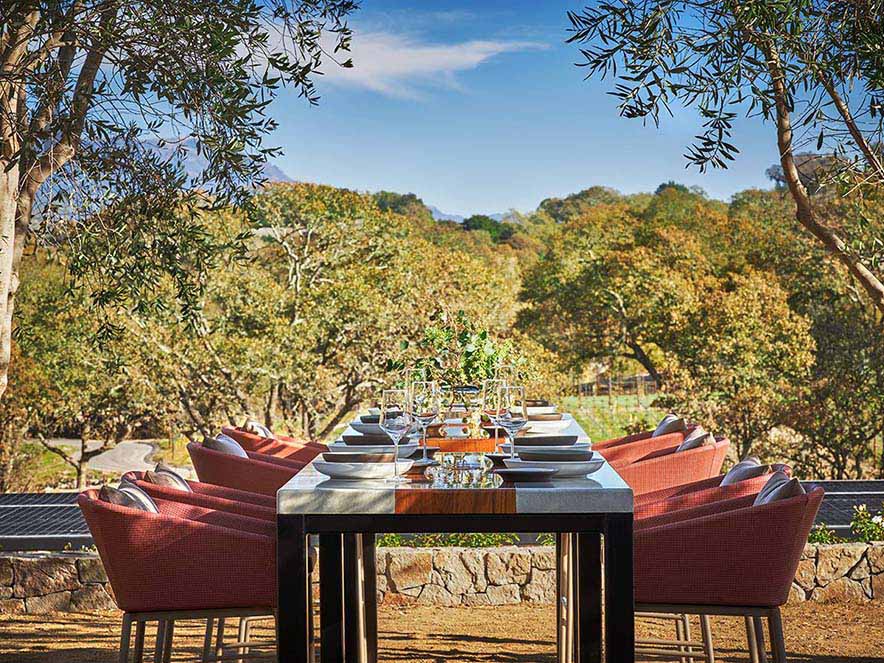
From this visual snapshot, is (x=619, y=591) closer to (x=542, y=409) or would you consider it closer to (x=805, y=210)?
(x=805, y=210)

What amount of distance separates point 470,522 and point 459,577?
2665 millimetres

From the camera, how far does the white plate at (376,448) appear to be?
3660mm

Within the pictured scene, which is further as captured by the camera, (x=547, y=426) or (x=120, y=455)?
(x=120, y=455)

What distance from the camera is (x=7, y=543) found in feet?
21.4

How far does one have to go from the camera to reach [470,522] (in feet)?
9.24

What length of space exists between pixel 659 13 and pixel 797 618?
9.86 ft

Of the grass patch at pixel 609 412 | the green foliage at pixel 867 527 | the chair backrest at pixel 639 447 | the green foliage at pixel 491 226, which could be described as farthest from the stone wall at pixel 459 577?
the green foliage at pixel 491 226

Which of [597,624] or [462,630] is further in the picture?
[462,630]

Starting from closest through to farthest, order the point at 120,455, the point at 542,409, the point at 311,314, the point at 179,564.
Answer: the point at 179,564, the point at 542,409, the point at 311,314, the point at 120,455

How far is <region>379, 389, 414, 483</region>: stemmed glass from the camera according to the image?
123 inches

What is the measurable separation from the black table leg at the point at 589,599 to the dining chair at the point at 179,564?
0.87 metres

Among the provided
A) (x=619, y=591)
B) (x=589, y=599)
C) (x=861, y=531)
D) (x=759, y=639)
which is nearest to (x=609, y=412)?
(x=861, y=531)

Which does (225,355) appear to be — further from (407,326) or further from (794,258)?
(794,258)

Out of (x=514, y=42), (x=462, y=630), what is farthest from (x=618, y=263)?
(x=462, y=630)
